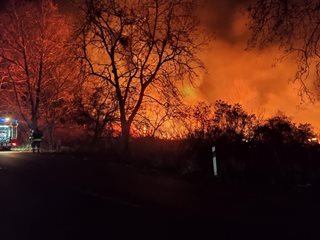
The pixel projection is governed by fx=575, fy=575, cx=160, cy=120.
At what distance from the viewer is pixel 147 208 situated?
11711mm

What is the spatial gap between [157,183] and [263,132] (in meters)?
9.63

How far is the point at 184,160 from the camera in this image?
73.0 feet

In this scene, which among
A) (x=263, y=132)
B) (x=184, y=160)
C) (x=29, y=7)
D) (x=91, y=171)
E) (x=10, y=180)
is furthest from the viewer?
(x=29, y=7)

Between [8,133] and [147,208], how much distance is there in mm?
29725

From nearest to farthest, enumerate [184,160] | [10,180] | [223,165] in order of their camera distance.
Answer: [10,180] < [223,165] < [184,160]

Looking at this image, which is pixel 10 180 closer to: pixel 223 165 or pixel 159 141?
pixel 223 165

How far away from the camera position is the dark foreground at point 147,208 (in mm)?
9492

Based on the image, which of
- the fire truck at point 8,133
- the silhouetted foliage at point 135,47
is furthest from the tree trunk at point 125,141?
the fire truck at point 8,133

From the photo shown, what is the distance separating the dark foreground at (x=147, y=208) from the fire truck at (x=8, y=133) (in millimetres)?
21911

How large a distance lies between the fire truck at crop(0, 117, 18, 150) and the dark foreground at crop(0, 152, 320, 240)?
21911 mm

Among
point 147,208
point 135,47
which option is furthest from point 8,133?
point 147,208

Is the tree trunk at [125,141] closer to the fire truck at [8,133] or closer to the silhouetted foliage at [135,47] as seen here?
the silhouetted foliage at [135,47]

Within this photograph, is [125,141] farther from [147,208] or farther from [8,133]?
[147,208]

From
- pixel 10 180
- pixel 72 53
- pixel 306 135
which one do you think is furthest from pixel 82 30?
pixel 10 180
